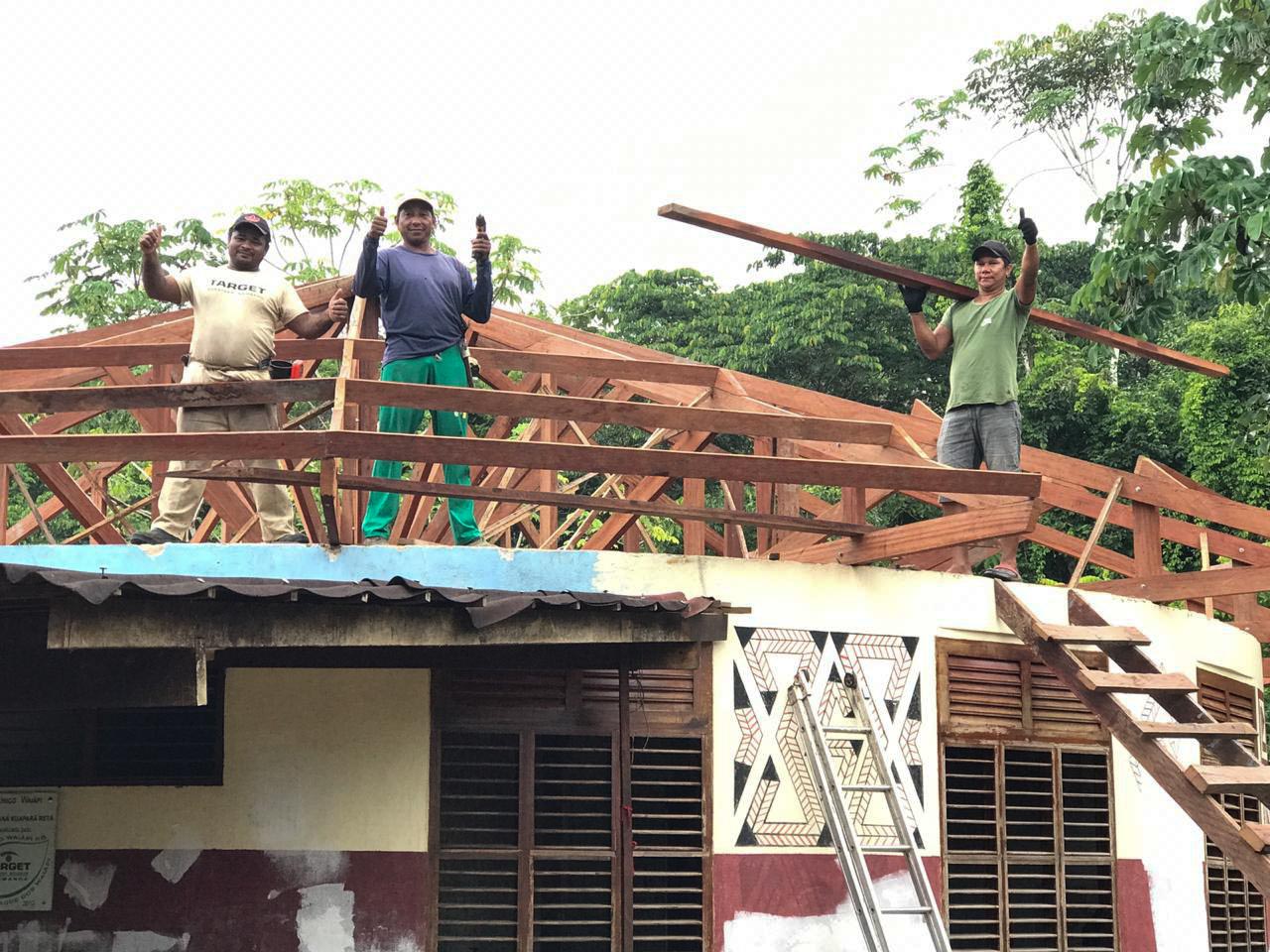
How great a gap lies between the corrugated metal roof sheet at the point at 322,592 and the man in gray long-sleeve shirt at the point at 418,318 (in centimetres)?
228

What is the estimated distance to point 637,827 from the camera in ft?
31.7

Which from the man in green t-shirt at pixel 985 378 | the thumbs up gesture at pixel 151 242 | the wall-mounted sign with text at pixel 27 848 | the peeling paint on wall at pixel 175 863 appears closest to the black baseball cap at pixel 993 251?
the man in green t-shirt at pixel 985 378

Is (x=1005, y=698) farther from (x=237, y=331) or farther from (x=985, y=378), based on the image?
(x=237, y=331)

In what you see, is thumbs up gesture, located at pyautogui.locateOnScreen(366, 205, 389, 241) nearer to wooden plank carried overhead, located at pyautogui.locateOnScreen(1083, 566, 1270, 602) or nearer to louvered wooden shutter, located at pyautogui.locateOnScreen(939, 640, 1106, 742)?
louvered wooden shutter, located at pyautogui.locateOnScreen(939, 640, 1106, 742)

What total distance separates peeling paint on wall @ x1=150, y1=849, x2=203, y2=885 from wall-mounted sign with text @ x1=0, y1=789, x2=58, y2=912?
0.60 m

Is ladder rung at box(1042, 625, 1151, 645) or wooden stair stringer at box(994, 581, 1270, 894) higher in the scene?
ladder rung at box(1042, 625, 1151, 645)

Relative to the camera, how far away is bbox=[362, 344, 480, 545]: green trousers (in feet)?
33.2

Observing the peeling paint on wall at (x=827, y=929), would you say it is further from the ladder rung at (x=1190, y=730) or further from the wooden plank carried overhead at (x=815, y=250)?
the wooden plank carried overhead at (x=815, y=250)

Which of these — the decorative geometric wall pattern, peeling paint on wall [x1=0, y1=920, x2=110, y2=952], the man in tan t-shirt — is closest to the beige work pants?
the man in tan t-shirt

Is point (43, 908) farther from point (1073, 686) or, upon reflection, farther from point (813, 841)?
point (1073, 686)

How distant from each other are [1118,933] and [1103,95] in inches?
1062

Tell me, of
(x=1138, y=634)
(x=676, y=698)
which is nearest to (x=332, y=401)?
(x=676, y=698)

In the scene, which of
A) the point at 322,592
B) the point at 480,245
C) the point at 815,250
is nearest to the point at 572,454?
the point at 480,245

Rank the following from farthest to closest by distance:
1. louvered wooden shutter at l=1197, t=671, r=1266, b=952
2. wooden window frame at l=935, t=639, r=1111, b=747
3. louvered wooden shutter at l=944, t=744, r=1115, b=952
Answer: louvered wooden shutter at l=1197, t=671, r=1266, b=952, wooden window frame at l=935, t=639, r=1111, b=747, louvered wooden shutter at l=944, t=744, r=1115, b=952
